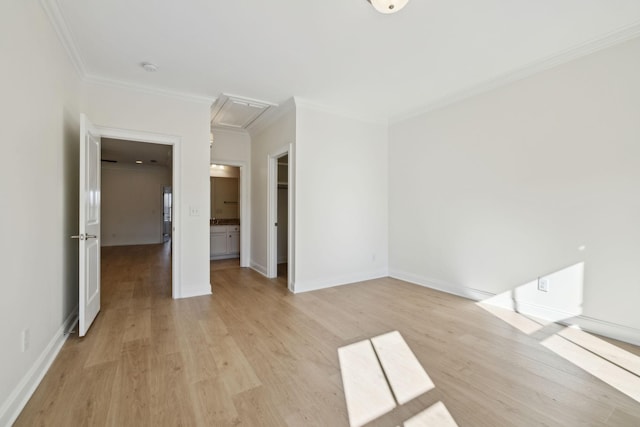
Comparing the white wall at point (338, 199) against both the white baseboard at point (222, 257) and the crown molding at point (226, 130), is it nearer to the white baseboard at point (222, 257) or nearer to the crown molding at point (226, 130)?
the crown molding at point (226, 130)

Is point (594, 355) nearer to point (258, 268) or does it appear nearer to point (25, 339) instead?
point (25, 339)

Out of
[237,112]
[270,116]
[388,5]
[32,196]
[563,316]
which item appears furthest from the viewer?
[270,116]

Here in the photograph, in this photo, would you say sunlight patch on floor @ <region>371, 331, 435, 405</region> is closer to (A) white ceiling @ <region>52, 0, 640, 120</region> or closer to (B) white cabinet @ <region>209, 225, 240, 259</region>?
(A) white ceiling @ <region>52, 0, 640, 120</region>

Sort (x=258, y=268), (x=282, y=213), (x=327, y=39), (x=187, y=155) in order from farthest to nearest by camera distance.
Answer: (x=282, y=213) → (x=258, y=268) → (x=187, y=155) → (x=327, y=39)

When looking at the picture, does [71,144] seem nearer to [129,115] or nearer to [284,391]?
[129,115]

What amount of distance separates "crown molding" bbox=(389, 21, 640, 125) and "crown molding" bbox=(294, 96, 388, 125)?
2.66 feet

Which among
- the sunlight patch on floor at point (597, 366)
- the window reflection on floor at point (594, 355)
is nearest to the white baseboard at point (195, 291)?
the window reflection on floor at point (594, 355)

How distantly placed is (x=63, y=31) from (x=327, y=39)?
2.22 m

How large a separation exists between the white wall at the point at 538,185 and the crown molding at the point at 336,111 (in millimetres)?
589

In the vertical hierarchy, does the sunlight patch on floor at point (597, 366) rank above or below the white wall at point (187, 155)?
below

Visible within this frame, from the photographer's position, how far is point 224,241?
6645mm

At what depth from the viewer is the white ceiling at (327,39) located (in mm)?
2121

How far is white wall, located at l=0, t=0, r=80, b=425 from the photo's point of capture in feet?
5.08

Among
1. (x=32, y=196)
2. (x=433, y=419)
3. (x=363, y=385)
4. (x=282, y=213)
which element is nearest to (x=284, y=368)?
(x=363, y=385)
